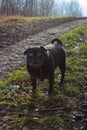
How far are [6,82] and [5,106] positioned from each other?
1293 mm

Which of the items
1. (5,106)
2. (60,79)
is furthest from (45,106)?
(60,79)

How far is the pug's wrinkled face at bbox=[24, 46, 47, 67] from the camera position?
16.6 ft

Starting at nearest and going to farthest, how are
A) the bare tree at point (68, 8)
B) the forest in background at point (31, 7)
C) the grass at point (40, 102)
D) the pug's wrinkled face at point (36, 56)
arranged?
the grass at point (40, 102), the pug's wrinkled face at point (36, 56), the forest in background at point (31, 7), the bare tree at point (68, 8)

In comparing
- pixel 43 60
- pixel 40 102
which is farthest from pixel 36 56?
pixel 40 102

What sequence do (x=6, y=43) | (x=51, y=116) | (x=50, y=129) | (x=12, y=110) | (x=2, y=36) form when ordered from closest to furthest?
(x=50, y=129), (x=51, y=116), (x=12, y=110), (x=6, y=43), (x=2, y=36)

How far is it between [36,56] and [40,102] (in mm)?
1042

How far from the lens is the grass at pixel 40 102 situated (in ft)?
15.5

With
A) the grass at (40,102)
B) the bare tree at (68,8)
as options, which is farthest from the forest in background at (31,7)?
the grass at (40,102)

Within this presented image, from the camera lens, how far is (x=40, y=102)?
552 cm

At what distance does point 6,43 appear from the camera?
39.6 ft

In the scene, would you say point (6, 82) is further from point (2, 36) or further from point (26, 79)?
point (2, 36)

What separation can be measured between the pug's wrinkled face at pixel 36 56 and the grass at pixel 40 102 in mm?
886

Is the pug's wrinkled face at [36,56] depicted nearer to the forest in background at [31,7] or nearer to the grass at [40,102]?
the grass at [40,102]

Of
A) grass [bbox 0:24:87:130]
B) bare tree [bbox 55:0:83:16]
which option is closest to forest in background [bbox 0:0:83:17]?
bare tree [bbox 55:0:83:16]
